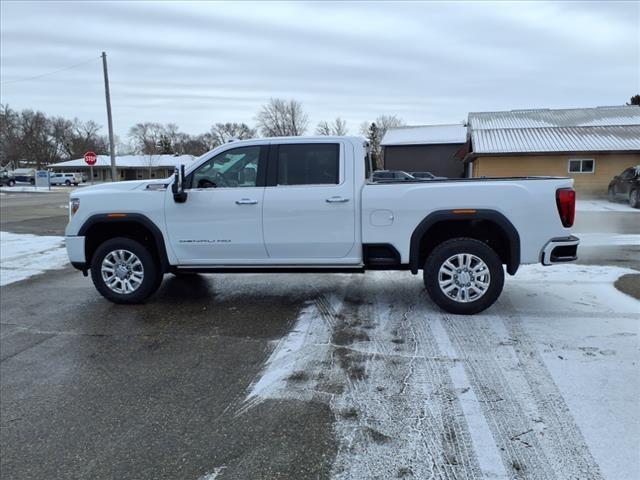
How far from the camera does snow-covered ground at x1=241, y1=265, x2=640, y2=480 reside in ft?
9.14

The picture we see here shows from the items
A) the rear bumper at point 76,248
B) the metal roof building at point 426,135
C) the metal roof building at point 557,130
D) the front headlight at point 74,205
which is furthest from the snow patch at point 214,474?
the metal roof building at point 426,135

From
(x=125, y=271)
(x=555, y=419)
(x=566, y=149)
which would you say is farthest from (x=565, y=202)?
(x=566, y=149)

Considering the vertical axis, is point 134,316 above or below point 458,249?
below

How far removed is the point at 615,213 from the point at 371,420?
16.5 m

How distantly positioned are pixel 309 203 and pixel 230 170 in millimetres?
1041

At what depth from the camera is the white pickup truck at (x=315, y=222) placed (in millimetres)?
5098

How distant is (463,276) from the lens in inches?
206

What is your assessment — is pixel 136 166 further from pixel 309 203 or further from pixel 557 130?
pixel 309 203

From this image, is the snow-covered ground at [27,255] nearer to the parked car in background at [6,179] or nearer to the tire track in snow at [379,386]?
the tire track in snow at [379,386]

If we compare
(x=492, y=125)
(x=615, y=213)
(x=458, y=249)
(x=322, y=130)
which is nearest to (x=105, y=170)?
(x=322, y=130)

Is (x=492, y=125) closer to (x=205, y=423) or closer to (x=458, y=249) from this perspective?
(x=458, y=249)

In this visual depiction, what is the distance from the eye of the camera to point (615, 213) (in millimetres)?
16406

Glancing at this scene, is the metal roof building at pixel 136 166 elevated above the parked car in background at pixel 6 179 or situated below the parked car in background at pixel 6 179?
above

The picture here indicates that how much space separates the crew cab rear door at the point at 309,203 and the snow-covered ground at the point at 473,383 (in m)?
0.76
